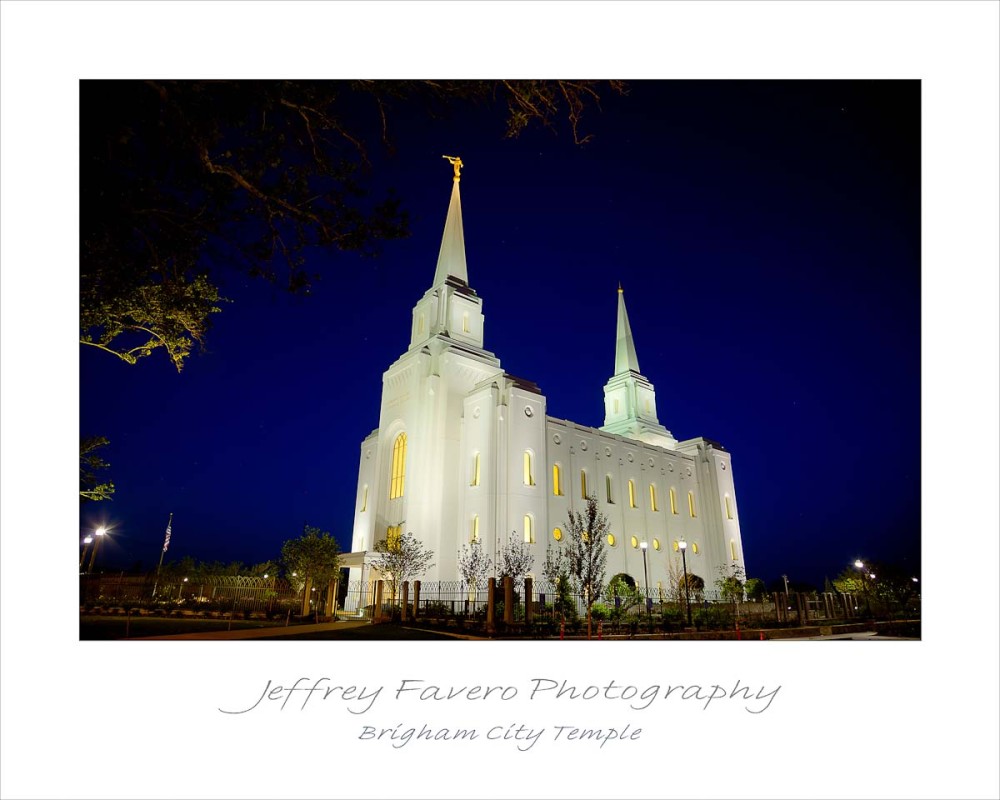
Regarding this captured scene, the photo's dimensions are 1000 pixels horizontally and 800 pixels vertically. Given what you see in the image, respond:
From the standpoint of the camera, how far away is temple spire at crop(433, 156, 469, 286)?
3492 centimetres

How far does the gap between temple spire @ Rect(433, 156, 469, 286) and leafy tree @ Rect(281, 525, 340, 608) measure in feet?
52.0

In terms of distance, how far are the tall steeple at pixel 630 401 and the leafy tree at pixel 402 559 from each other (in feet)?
63.2

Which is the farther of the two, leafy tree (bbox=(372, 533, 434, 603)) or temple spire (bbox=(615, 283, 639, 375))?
temple spire (bbox=(615, 283, 639, 375))

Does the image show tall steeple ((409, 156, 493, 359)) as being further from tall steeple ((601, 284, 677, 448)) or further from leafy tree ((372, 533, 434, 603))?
tall steeple ((601, 284, 677, 448))

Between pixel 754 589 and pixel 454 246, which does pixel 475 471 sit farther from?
pixel 754 589

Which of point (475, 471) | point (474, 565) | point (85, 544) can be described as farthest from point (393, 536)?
A: point (85, 544)

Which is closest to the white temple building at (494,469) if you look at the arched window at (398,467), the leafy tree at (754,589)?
the arched window at (398,467)

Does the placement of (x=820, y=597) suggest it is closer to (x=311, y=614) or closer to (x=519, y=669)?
(x=311, y=614)

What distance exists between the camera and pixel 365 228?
7289 millimetres

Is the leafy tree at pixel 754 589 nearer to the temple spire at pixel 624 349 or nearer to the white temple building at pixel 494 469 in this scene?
the white temple building at pixel 494 469

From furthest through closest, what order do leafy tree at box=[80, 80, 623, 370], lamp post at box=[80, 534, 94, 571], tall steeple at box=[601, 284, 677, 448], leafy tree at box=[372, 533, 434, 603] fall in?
1. tall steeple at box=[601, 284, 677, 448]
2. leafy tree at box=[372, 533, 434, 603]
3. lamp post at box=[80, 534, 94, 571]
4. leafy tree at box=[80, 80, 623, 370]

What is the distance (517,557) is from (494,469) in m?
4.21

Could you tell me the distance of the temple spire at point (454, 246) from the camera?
34925 millimetres

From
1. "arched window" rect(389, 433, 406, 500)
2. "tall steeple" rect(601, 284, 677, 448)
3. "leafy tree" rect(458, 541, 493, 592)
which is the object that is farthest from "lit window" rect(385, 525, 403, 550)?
"tall steeple" rect(601, 284, 677, 448)
